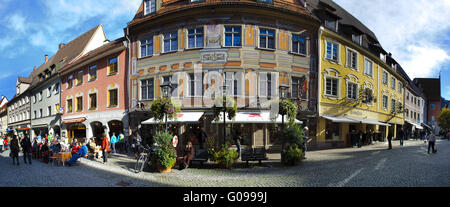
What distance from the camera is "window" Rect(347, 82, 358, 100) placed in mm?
17797

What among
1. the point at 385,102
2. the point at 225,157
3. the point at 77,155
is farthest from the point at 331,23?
the point at 77,155

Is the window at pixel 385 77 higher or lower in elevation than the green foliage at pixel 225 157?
higher

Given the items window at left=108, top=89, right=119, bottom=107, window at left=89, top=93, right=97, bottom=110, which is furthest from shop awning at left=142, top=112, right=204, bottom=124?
window at left=89, top=93, right=97, bottom=110

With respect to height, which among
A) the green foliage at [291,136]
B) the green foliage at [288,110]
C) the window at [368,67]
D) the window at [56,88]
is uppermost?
the window at [368,67]

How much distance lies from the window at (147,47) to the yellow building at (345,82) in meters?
11.9

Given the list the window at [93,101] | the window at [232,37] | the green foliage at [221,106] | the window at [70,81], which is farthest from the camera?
the window at [70,81]

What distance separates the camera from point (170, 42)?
48.0ft

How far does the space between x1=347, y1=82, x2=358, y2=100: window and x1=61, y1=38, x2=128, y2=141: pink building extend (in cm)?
1761

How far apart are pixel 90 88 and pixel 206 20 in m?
13.1

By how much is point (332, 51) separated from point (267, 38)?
596 cm

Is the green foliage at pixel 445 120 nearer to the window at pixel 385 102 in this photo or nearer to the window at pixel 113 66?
the window at pixel 385 102

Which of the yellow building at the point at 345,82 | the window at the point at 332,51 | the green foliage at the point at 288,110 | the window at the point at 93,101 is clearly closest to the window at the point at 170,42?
the green foliage at the point at 288,110

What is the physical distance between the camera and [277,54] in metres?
13.9

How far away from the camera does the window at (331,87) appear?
16.1 metres
